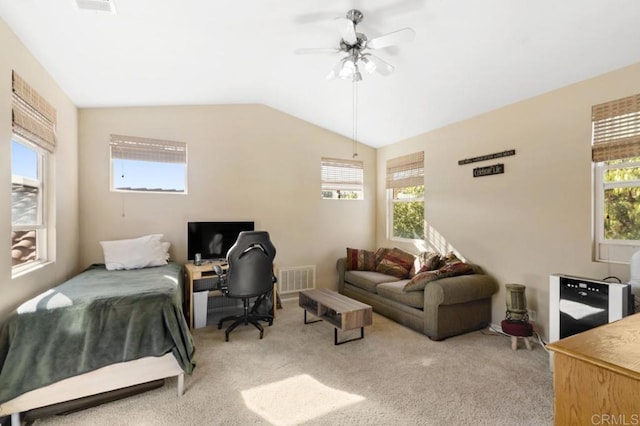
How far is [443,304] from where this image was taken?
312 centimetres

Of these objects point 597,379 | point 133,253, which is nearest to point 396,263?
point 133,253

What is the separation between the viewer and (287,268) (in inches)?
180

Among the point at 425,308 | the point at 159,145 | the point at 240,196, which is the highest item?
the point at 159,145

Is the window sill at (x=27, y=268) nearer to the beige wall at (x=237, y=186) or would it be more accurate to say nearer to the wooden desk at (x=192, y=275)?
the beige wall at (x=237, y=186)

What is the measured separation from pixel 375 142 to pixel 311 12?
2964mm

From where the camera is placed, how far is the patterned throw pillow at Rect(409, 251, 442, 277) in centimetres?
370

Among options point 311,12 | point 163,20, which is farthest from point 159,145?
point 311,12

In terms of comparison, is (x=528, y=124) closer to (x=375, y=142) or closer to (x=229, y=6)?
(x=375, y=142)

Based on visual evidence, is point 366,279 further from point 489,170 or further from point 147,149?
point 147,149

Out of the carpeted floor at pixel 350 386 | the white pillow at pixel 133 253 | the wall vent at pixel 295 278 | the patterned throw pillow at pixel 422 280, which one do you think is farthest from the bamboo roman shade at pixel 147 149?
the patterned throw pillow at pixel 422 280

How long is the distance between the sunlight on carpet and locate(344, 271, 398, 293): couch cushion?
1.85 metres

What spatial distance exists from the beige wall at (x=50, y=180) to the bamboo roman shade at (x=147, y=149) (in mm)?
418

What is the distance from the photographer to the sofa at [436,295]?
315cm

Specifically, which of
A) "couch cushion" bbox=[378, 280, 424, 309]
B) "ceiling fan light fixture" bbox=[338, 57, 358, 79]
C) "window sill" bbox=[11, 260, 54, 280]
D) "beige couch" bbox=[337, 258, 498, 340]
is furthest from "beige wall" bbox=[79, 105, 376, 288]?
"ceiling fan light fixture" bbox=[338, 57, 358, 79]
